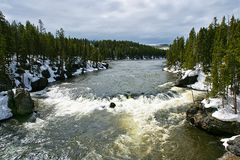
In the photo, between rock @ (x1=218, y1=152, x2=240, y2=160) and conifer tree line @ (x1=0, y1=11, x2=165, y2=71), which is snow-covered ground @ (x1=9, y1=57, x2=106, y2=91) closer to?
conifer tree line @ (x1=0, y1=11, x2=165, y2=71)

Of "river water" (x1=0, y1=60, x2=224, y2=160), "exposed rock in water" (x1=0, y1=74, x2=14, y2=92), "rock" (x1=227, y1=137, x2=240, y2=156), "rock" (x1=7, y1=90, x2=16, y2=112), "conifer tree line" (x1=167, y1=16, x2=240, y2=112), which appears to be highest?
"conifer tree line" (x1=167, y1=16, x2=240, y2=112)

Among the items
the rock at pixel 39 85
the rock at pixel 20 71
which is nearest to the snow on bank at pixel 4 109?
the rock at pixel 39 85

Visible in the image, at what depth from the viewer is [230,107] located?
3198 cm

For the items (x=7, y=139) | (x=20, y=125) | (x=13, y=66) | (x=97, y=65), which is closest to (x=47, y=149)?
(x=7, y=139)

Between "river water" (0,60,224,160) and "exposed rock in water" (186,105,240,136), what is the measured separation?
98 cm

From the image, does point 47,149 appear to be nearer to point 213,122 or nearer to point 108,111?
point 108,111

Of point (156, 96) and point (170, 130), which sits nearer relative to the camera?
point (170, 130)

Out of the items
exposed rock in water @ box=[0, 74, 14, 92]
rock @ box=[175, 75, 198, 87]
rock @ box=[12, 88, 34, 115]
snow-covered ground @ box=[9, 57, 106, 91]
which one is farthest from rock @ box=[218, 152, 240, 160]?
snow-covered ground @ box=[9, 57, 106, 91]

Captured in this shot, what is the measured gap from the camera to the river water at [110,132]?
24141 millimetres

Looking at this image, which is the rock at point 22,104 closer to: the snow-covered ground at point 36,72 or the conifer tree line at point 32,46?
the conifer tree line at point 32,46

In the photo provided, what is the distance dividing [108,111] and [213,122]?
16726 millimetres

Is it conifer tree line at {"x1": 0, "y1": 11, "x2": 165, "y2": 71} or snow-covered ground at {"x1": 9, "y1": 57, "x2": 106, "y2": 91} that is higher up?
conifer tree line at {"x1": 0, "y1": 11, "x2": 165, "y2": 71}

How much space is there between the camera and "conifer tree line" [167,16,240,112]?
102 ft

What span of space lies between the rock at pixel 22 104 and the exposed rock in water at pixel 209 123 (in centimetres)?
2547
